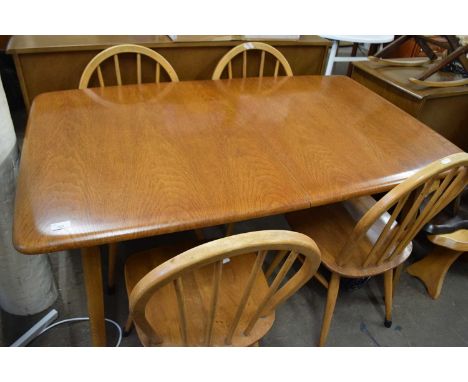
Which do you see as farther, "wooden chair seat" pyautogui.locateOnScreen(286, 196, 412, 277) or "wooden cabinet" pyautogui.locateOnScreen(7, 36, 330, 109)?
"wooden cabinet" pyautogui.locateOnScreen(7, 36, 330, 109)

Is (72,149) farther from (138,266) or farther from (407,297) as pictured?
Result: (407,297)

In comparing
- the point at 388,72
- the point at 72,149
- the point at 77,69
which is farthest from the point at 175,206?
the point at 388,72

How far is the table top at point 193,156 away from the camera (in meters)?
0.84

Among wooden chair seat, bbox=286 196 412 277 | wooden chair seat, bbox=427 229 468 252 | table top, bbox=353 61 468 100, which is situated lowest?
wooden chair seat, bbox=427 229 468 252

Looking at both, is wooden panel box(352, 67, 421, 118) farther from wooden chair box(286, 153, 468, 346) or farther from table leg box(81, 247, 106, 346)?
table leg box(81, 247, 106, 346)

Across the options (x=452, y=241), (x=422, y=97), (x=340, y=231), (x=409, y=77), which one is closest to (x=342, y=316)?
(x=340, y=231)

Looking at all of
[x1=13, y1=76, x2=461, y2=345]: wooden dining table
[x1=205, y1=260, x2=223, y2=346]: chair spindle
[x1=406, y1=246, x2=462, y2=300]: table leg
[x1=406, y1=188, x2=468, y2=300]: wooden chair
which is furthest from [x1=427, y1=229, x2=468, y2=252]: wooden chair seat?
[x1=205, y1=260, x2=223, y2=346]: chair spindle

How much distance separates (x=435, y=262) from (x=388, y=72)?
113 cm

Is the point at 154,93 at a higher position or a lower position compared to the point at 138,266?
higher

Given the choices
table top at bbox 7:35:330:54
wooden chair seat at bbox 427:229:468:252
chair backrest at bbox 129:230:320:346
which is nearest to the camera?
chair backrest at bbox 129:230:320:346

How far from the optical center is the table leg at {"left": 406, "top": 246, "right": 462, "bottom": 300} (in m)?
1.58

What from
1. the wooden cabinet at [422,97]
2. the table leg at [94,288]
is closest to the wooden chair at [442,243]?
the wooden cabinet at [422,97]

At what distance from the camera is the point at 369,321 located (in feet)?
4.90

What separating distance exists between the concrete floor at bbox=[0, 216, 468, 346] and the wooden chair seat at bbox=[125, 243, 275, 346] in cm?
43
